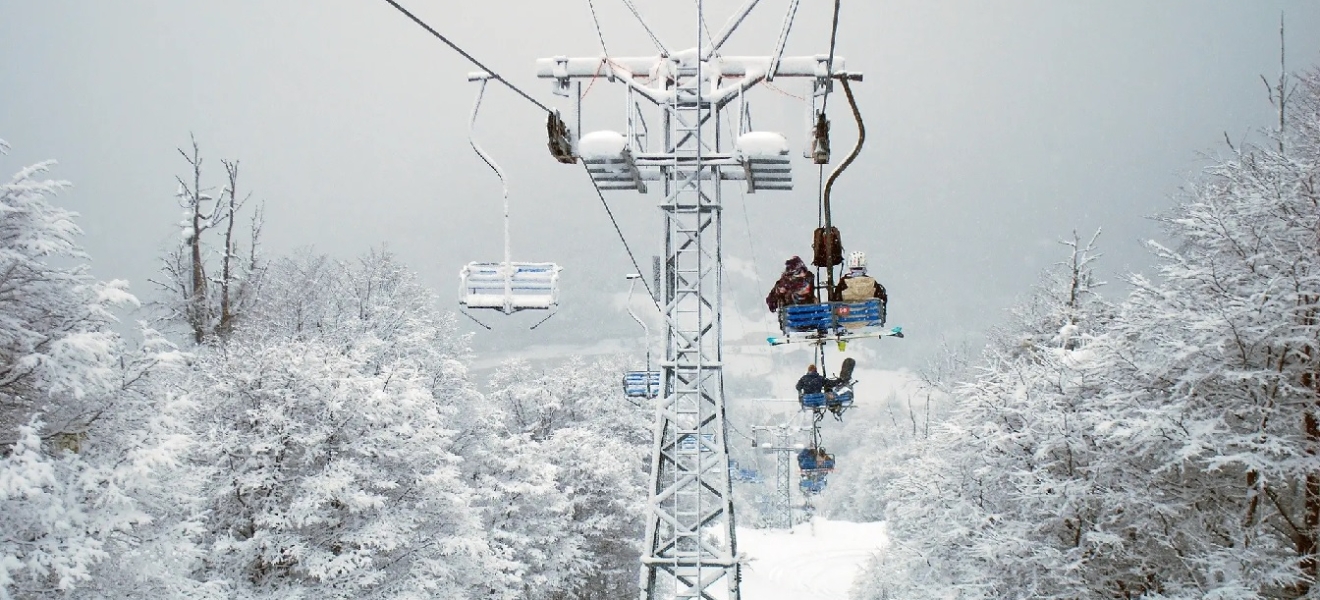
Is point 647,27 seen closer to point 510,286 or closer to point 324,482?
point 510,286

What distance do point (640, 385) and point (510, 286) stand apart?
588 inches

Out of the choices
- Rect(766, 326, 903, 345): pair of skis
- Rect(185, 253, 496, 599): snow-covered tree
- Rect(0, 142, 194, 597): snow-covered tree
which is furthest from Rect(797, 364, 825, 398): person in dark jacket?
Rect(0, 142, 194, 597): snow-covered tree

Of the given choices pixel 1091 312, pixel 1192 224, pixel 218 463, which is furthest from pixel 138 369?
pixel 1091 312

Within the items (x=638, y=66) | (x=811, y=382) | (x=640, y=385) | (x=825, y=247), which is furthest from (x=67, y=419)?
(x=640, y=385)

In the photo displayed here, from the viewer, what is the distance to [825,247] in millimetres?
8578

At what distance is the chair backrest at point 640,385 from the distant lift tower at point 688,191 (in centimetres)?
1460

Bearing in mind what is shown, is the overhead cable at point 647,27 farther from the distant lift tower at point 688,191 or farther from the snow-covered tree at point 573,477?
the snow-covered tree at point 573,477

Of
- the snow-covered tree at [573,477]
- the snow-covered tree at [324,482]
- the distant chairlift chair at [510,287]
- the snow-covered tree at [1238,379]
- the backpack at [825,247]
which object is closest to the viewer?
the backpack at [825,247]

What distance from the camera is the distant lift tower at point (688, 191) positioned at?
34.3 feet

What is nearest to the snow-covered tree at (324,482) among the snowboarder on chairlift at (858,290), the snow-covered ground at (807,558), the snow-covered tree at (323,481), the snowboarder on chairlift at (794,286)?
the snow-covered tree at (323,481)

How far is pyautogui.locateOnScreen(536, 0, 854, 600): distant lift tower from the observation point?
412 inches

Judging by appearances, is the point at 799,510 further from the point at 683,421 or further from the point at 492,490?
the point at 683,421

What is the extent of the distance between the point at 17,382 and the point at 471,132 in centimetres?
620

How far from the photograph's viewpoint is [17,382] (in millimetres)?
9180
